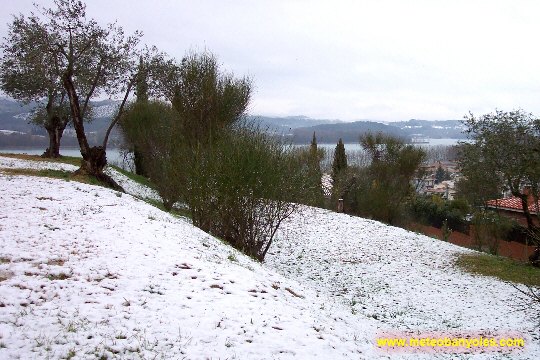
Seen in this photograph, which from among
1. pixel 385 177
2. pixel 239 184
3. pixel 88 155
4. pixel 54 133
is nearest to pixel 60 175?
pixel 88 155

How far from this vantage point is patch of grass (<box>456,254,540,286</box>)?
1483 cm

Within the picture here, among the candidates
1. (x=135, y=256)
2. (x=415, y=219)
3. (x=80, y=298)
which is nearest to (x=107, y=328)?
(x=80, y=298)

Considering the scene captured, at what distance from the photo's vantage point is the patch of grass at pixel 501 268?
14828 mm

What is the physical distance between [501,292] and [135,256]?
12195mm

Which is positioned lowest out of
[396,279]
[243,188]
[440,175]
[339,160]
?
[396,279]

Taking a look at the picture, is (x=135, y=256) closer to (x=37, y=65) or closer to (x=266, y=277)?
(x=266, y=277)

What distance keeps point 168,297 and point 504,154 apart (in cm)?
1527

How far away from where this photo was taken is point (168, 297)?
6.13 meters

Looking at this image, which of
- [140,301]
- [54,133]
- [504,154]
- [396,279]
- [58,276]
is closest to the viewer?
[140,301]

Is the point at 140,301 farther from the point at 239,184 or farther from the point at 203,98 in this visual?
the point at 203,98

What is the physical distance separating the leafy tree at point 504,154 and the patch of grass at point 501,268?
1.91 m

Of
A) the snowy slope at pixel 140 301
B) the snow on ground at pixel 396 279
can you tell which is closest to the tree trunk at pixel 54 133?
the snow on ground at pixel 396 279

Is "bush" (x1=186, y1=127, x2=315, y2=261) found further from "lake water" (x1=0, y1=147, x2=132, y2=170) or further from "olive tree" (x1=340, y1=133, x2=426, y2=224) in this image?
"olive tree" (x1=340, y1=133, x2=426, y2=224)

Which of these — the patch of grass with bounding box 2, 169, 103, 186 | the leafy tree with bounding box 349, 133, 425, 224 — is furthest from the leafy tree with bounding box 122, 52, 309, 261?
the leafy tree with bounding box 349, 133, 425, 224
